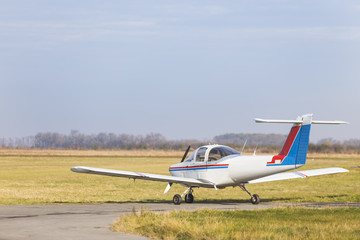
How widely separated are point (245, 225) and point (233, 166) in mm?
8673

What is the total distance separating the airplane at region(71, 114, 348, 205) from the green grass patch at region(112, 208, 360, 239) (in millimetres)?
4195

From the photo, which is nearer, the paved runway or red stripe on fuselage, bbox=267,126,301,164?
the paved runway

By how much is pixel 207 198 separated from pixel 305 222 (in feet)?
41.4

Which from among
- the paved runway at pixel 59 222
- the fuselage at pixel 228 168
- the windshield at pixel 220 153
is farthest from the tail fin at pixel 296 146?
the paved runway at pixel 59 222

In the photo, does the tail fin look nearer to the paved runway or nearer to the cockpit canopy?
the cockpit canopy

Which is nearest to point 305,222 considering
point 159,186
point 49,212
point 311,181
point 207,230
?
point 207,230

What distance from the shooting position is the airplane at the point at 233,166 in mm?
22844

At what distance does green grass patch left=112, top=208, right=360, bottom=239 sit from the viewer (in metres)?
13.6

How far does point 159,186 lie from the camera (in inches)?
1476

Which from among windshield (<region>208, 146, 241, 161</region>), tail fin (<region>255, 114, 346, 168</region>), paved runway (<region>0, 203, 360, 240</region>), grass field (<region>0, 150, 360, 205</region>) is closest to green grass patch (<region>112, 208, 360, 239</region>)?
paved runway (<region>0, 203, 360, 240</region>)

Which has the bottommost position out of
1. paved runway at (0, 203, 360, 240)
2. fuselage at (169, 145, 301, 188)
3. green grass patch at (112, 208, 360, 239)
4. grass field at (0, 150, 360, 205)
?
grass field at (0, 150, 360, 205)

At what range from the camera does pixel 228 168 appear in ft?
78.6

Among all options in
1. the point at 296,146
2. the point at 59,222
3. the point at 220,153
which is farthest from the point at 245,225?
the point at 220,153

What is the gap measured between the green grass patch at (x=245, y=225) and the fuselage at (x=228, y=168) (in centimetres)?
428
